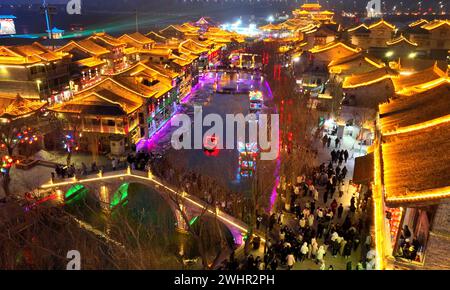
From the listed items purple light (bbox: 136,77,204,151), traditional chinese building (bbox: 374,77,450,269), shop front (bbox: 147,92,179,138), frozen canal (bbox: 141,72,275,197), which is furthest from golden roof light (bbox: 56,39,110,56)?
traditional chinese building (bbox: 374,77,450,269)

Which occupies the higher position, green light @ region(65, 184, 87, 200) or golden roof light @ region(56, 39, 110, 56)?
golden roof light @ region(56, 39, 110, 56)

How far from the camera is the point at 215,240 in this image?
1744cm

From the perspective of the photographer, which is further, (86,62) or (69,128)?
(86,62)

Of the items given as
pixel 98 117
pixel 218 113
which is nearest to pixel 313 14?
pixel 218 113

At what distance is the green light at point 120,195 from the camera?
21.0 metres

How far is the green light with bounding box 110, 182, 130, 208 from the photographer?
21039mm

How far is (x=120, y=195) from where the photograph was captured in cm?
2177

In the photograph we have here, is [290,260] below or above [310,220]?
above

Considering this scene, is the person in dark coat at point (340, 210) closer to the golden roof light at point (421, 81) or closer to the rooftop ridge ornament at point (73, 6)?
the golden roof light at point (421, 81)

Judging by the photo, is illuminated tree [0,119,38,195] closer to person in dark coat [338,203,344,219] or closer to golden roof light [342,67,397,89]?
person in dark coat [338,203,344,219]

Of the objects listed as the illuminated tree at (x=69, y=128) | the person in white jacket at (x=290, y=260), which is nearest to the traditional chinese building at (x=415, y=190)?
the person in white jacket at (x=290, y=260)

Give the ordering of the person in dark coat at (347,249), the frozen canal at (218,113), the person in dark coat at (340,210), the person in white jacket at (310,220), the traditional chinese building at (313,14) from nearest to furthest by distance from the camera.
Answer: the person in dark coat at (347,249)
the person in white jacket at (310,220)
the person in dark coat at (340,210)
the frozen canal at (218,113)
the traditional chinese building at (313,14)

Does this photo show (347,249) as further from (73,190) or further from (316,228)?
(73,190)

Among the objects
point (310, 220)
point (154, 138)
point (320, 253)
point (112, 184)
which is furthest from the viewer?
point (154, 138)
